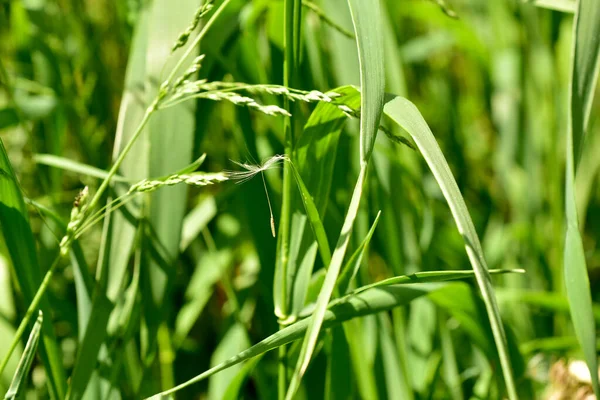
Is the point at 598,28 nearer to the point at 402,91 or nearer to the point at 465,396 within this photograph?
the point at 402,91

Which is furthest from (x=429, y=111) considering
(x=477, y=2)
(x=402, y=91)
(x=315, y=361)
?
(x=315, y=361)

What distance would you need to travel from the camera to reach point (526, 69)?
150 centimetres

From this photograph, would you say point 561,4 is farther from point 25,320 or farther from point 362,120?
point 25,320

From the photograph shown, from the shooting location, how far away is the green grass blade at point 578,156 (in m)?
0.57

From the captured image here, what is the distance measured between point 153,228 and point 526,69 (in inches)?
40.7

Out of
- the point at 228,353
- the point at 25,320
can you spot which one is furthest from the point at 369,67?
the point at 228,353

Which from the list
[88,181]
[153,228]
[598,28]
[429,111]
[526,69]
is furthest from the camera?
[429,111]

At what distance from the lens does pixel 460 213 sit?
0.49 meters

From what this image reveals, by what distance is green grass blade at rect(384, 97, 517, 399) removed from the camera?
459mm

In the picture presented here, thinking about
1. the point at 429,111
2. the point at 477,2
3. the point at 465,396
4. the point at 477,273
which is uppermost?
the point at 477,2

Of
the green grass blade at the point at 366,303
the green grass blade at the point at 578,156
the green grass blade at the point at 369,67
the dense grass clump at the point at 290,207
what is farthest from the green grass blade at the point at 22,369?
the green grass blade at the point at 578,156

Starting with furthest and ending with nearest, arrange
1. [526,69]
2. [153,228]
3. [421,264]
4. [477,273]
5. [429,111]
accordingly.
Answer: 1. [429,111]
2. [526,69]
3. [421,264]
4. [153,228]
5. [477,273]

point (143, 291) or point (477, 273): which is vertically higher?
point (477, 273)

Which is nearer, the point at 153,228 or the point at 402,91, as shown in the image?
the point at 153,228
